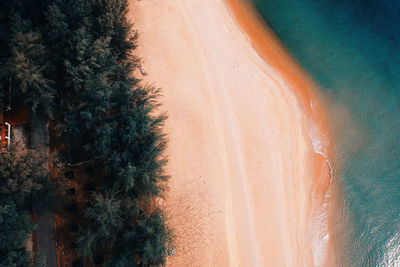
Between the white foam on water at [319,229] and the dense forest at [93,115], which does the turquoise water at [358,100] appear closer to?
the white foam on water at [319,229]

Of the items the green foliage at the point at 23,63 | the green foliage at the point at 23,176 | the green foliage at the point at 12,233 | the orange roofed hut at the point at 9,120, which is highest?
the green foliage at the point at 23,63

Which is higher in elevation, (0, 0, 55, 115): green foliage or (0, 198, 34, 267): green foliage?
(0, 0, 55, 115): green foliage

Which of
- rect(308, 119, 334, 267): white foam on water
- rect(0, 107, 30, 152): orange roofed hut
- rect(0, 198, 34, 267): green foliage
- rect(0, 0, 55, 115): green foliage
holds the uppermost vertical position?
rect(0, 0, 55, 115): green foliage

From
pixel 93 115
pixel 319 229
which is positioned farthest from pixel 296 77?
pixel 93 115

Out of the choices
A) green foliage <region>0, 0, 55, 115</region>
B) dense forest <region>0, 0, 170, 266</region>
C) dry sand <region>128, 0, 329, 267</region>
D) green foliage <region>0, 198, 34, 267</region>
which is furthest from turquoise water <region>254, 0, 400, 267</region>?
green foliage <region>0, 198, 34, 267</region>

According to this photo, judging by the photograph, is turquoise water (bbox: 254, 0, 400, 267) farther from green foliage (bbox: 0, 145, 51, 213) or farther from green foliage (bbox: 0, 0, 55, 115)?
green foliage (bbox: 0, 145, 51, 213)

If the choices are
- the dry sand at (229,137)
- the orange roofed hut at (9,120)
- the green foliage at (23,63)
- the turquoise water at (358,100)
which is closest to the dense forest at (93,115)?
the green foliage at (23,63)
